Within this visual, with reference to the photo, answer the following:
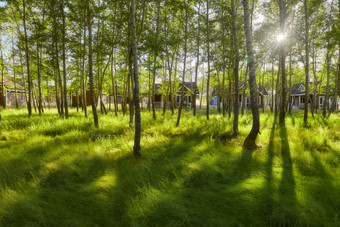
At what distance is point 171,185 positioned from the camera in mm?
3297

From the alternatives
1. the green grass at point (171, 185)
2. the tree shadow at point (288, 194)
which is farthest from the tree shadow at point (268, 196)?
the tree shadow at point (288, 194)

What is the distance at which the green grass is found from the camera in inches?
96.4

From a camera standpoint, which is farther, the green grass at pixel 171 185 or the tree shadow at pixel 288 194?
the green grass at pixel 171 185

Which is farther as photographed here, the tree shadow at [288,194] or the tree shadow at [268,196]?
the tree shadow at [268,196]

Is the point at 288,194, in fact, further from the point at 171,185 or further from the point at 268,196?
the point at 171,185

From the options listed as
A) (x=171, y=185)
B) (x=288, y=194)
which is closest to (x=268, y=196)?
(x=288, y=194)

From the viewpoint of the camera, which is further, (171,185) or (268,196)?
(171,185)

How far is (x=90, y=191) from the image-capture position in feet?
10.4

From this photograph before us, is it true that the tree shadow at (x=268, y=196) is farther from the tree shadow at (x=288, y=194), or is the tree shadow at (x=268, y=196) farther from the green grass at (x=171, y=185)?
the tree shadow at (x=288, y=194)

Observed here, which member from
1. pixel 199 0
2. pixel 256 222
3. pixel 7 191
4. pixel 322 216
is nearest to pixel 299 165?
pixel 322 216

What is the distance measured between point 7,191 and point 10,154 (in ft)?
8.44

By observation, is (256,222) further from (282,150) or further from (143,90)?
(143,90)

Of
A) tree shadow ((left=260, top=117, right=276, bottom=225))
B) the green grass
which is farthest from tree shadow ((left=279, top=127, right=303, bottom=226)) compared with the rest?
tree shadow ((left=260, top=117, right=276, bottom=225))

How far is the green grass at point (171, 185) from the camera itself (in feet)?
8.04
